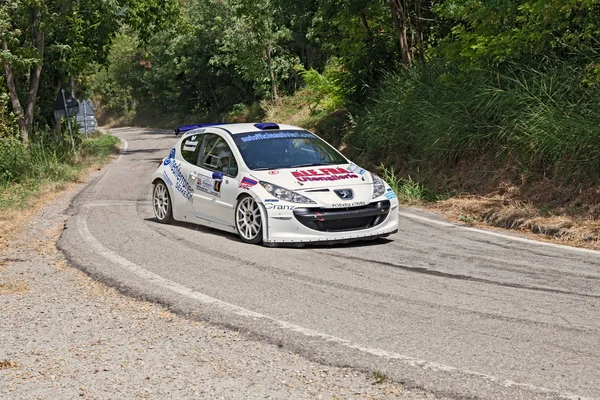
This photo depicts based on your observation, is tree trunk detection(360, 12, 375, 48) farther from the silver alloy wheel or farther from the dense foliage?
the silver alloy wheel

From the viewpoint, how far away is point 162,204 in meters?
12.8

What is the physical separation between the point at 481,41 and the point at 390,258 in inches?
281

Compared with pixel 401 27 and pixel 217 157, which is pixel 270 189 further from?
pixel 401 27

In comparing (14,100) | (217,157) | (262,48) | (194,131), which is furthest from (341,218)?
(262,48)

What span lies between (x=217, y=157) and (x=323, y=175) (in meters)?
1.78

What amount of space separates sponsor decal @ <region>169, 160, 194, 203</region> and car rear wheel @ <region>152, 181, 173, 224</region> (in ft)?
1.02

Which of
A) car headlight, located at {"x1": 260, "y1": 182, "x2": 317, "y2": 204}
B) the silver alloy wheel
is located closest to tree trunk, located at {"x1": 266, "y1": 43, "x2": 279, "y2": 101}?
the silver alloy wheel

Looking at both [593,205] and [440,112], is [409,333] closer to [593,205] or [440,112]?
[593,205]

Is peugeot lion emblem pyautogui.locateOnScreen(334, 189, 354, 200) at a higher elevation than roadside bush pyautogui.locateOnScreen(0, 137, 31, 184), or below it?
higher

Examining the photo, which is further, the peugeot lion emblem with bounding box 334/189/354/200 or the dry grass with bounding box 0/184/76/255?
the dry grass with bounding box 0/184/76/255

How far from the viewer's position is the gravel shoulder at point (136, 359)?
5.00 meters

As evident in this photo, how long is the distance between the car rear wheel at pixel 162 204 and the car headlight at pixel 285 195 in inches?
105

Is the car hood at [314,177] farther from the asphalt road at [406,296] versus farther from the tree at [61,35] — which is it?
the tree at [61,35]

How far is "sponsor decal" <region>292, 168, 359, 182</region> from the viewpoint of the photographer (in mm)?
10664
